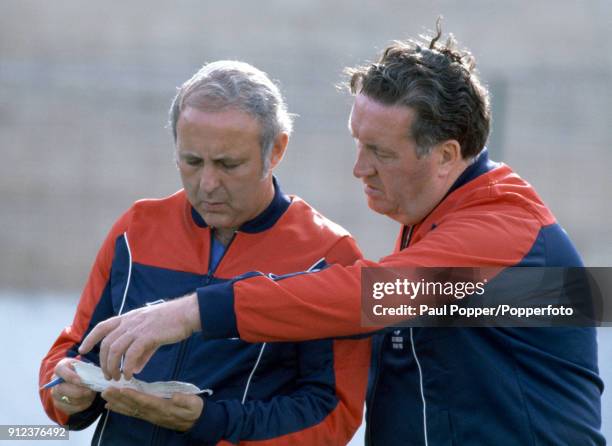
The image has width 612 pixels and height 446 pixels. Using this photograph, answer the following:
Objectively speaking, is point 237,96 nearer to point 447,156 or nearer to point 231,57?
point 447,156

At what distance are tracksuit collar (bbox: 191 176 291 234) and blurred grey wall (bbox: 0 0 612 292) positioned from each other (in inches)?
61.0

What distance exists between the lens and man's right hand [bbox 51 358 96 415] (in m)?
2.02

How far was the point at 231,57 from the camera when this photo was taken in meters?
3.91

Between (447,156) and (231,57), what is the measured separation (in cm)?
187

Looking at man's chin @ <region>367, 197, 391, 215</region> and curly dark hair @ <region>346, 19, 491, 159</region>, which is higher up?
curly dark hair @ <region>346, 19, 491, 159</region>

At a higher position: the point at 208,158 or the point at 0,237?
the point at 208,158

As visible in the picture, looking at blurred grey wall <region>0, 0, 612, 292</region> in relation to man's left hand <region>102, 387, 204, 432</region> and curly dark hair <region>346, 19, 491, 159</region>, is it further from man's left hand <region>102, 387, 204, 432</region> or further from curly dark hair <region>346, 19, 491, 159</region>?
man's left hand <region>102, 387, 204, 432</region>

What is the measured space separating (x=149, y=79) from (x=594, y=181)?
162cm

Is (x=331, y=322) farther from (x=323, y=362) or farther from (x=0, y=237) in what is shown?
(x=0, y=237)

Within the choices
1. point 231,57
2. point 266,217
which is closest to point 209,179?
point 266,217

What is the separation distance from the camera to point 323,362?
6.78ft

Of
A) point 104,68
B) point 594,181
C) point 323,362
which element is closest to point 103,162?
point 104,68

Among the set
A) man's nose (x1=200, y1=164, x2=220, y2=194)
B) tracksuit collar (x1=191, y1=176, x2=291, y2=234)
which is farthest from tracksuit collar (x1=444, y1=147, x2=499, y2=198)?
man's nose (x1=200, y1=164, x2=220, y2=194)

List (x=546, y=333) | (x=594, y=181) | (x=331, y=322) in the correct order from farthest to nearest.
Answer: (x=594, y=181) < (x=546, y=333) < (x=331, y=322)
